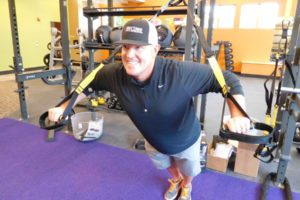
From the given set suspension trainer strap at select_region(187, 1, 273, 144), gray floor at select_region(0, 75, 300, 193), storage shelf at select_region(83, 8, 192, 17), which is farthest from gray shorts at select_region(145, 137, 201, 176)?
storage shelf at select_region(83, 8, 192, 17)

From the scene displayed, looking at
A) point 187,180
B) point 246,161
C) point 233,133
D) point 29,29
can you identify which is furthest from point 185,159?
point 29,29

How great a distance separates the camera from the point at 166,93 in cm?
132

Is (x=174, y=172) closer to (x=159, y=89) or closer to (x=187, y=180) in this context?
(x=187, y=180)

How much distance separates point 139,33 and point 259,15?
30.1ft

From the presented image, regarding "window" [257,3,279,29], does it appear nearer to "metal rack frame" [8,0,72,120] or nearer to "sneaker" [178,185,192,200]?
"metal rack frame" [8,0,72,120]

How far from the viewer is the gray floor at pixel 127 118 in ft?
8.08

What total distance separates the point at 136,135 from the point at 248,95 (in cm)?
373

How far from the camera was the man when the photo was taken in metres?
1.20

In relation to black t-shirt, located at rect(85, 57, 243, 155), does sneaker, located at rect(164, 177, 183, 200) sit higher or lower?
lower

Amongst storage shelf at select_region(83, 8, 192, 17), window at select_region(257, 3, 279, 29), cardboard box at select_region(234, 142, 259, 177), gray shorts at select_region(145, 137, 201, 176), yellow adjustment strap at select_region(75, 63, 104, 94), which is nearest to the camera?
yellow adjustment strap at select_region(75, 63, 104, 94)

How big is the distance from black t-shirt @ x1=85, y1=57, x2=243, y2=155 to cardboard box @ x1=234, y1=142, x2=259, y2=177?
1.02 m

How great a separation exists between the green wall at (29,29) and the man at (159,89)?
322 inches

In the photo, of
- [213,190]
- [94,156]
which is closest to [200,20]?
[213,190]

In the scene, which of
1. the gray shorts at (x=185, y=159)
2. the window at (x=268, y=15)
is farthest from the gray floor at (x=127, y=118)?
the window at (x=268, y=15)
